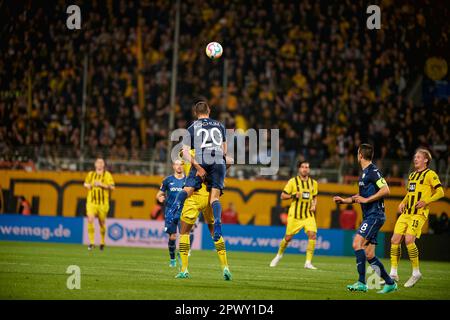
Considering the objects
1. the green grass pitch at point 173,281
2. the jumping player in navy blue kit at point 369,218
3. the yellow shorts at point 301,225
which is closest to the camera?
the green grass pitch at point 173,281

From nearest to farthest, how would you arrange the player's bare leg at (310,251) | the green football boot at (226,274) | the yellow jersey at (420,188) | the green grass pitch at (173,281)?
the green grass pitch at (173,281) → the green football boot at (226,274) → the yellow jersey at (420,188) → the player's bare leg at (310,251)

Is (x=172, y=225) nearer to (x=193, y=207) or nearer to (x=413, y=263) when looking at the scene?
(x=193, y=207)

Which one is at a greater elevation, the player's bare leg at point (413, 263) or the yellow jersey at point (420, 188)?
the yellow jersey at point (420, 188)

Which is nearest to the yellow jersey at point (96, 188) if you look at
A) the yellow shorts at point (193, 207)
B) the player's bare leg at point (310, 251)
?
the player's bare leg at point (310, 251)

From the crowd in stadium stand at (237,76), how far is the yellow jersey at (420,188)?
12.9 m

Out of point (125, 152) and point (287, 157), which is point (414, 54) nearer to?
point (287, 157)

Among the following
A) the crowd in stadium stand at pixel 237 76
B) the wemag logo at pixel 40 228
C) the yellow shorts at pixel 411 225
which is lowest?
the wemag logo at pixel 40 228

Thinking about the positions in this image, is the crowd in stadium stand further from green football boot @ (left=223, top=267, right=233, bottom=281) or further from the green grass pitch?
green football boot @ (left=223, top=267, right=233, bottom=281)

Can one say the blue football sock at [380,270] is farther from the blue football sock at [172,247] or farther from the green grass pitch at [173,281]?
the blue football sock at [172,247]

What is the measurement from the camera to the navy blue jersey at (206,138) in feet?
43.6

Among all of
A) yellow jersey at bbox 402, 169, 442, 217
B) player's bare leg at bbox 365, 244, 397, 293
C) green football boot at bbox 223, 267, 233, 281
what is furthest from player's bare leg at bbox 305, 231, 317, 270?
player's bare leg at bbox 365, 244, 397, 293

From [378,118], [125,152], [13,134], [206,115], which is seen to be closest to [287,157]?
[378,118]

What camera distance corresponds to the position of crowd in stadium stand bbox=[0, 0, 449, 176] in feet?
95.2
